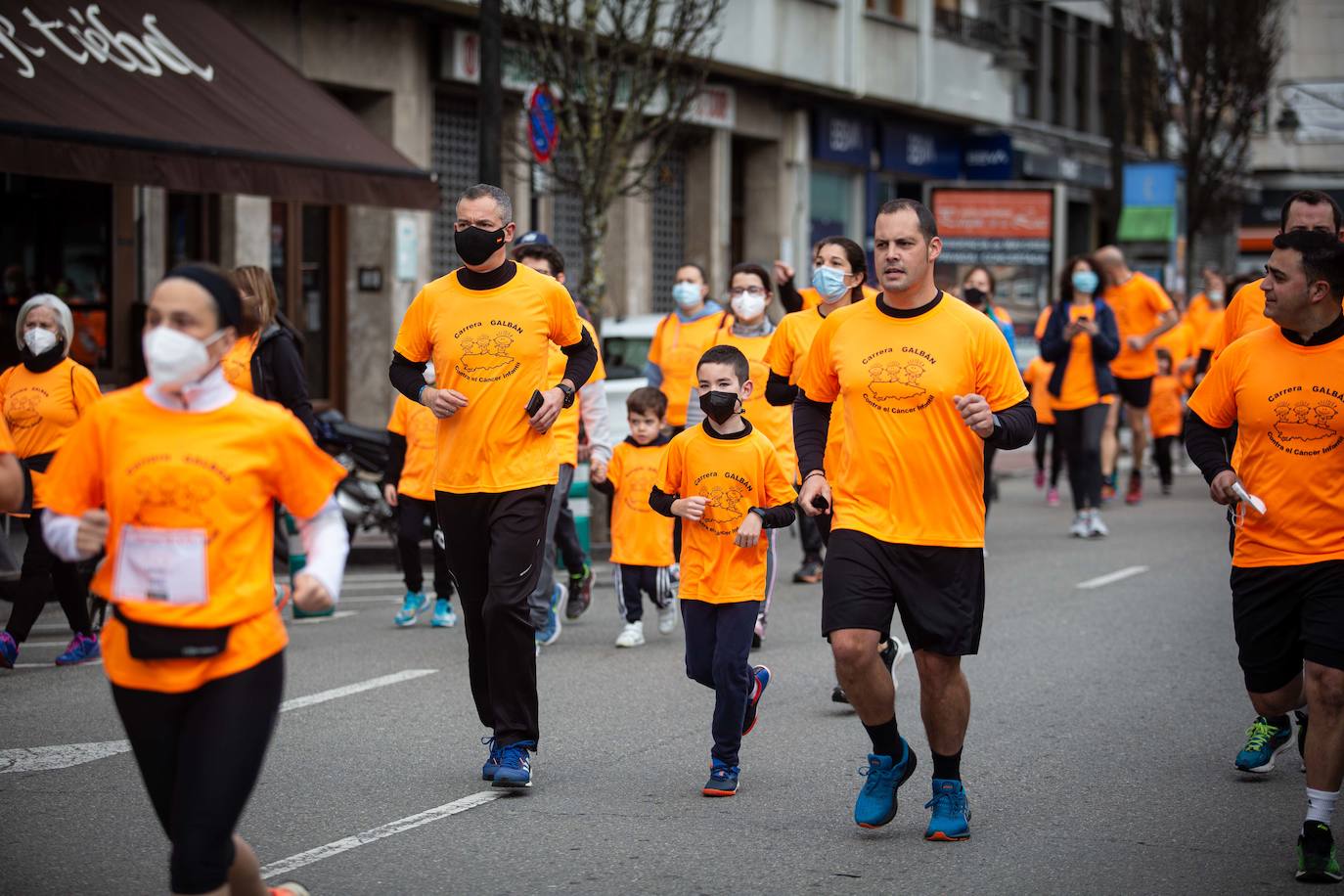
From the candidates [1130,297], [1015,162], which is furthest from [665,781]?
[1015,162]

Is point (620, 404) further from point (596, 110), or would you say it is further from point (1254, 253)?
point (1254, 253)

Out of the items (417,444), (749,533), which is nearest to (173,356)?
(749,533)

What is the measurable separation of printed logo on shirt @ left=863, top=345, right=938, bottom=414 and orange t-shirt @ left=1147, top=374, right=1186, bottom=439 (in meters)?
14.5

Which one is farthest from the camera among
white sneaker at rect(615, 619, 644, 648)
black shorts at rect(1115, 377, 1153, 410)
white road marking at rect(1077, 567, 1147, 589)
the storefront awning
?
black shorts at rect(1115, 377, 1153, 410)

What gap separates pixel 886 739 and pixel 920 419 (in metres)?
1.03

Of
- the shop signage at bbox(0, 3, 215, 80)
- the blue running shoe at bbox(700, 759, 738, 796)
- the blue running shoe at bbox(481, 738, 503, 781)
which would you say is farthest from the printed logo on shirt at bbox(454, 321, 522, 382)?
the shop signage at bbox(0, 3, 215, 80)

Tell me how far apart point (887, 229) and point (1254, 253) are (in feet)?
173

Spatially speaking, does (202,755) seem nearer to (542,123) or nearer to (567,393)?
(567,393)

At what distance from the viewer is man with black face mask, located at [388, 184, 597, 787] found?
7051 millimetres

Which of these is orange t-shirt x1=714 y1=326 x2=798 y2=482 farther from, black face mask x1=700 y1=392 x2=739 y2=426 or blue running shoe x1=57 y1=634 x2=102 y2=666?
blue running shoe x1=57 y1=634 x2=102 y2=666

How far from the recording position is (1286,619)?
6391 millimetres

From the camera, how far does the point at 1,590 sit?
9.86m

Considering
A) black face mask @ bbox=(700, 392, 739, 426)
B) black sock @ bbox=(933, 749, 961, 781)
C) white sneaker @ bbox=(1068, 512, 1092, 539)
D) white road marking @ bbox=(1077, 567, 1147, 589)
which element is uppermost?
black face mask @ bbox=(700, 392, 739, 426)

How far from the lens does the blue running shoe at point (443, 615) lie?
37.5 feet
